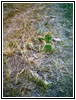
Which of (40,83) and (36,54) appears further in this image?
(36,54)

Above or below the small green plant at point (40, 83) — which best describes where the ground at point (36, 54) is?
above

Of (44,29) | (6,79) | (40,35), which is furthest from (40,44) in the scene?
(6,79)

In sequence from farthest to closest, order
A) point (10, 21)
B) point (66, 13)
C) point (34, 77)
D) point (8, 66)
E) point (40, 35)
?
point (66, 13)
point (10, 21)
point (40, 35)
point (8, 66)
point (34, 77)

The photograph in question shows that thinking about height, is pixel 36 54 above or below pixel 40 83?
above

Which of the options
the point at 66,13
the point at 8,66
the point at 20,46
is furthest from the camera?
the point at 66,13

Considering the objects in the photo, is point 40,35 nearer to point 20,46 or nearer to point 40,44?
point 40,44

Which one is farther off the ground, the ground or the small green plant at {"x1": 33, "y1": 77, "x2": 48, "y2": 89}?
the ground

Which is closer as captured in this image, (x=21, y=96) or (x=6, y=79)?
(x=21, y=96)

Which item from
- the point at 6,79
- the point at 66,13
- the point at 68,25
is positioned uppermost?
the point at 66,13
